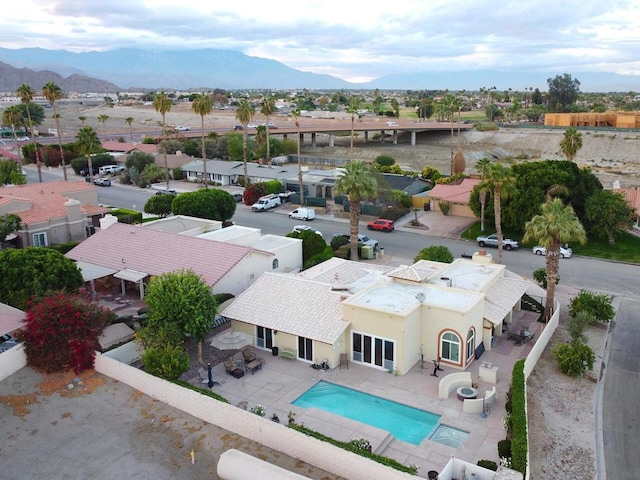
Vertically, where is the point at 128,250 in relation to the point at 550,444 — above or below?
above

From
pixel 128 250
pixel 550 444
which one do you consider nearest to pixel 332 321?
pixel 550 444

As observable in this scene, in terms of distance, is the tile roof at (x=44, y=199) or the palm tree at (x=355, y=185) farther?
the tile roof at (x=44, y=199)

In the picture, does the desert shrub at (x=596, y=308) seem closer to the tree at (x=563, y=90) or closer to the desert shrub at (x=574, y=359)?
the desert shrub at (x=574, y=359)

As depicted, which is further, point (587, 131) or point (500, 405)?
point (587, 131)

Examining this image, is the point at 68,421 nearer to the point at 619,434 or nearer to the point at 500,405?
the point at 500,405

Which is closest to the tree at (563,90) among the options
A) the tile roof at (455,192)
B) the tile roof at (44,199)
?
the tile roof at (455,192)
